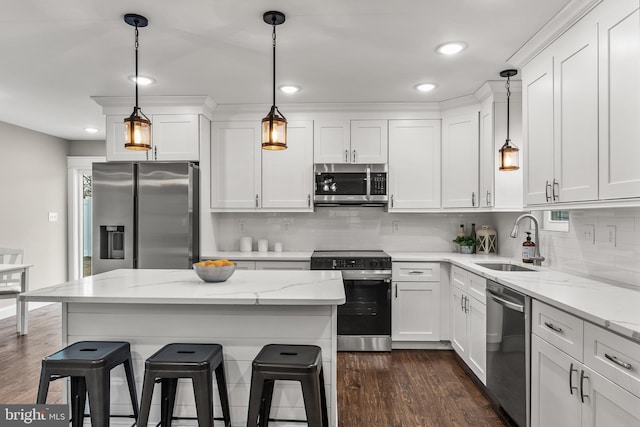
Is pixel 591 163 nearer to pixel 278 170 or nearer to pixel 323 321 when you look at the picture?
pixel 323 321

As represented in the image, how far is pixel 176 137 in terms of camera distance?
4066mm

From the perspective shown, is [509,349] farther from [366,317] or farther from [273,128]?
[273,128]

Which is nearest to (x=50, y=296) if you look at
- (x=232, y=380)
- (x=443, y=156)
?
(x=232, y=380)

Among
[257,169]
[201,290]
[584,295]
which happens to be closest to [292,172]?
[257,169]

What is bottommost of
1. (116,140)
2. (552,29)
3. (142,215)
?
(142,215)

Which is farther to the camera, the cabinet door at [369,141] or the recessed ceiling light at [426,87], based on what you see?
the cabinet door at [369,141]

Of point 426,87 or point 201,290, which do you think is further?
point 426,87

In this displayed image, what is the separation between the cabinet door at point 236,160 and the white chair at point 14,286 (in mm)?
Answer: 2289

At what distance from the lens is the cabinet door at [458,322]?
3466mm

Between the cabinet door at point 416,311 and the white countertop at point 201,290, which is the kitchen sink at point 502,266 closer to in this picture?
the cabinet door at point 416,311

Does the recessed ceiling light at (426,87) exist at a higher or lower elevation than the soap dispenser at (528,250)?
higher

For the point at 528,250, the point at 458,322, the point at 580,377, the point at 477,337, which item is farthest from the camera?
the point at 458,322

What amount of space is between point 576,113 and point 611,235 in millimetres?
794

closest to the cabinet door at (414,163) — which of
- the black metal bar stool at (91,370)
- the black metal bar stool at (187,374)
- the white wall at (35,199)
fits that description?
the black metal bar stool at (187,374)
